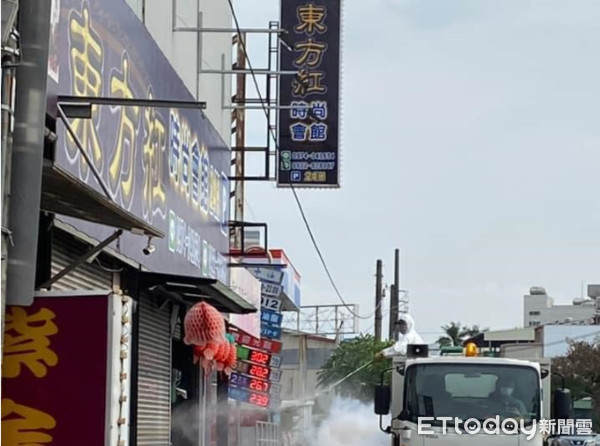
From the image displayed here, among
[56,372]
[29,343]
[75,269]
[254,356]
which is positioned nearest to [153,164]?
[75,269]

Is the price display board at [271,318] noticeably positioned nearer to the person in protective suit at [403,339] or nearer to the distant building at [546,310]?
the person in protective suit at [403,339]

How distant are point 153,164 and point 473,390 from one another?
4.35 metres

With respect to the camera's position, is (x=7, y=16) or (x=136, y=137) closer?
(x=7, y=16)

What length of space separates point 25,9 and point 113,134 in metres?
4.23

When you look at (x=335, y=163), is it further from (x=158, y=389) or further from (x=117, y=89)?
(x=117, y=89)

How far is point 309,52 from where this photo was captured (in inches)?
807

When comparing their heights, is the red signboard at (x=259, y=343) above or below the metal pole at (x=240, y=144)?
below

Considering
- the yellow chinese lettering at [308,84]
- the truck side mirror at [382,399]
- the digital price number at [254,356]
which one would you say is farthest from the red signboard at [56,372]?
the digital price number at [254,356]

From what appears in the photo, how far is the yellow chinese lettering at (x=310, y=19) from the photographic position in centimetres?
2050

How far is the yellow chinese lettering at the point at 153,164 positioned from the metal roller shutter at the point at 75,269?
0.88 m

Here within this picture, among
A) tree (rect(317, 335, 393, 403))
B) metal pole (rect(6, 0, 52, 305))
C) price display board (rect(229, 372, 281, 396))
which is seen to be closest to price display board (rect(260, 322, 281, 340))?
price display board (rect(229, 372, 281, 396))

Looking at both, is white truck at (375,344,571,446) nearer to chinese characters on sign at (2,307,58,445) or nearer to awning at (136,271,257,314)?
awning at (136,271,257,314)

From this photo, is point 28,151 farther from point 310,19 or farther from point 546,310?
point 546,310

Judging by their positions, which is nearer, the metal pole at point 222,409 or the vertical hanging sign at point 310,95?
the vertical hanging sign at point 310,95
